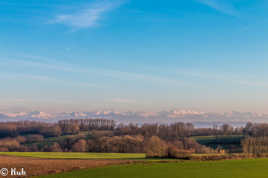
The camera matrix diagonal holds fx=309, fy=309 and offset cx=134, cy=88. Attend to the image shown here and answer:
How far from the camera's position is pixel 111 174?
42.3m

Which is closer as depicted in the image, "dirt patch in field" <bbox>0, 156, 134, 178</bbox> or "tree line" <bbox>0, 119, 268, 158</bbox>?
"dirt patch in field" <bbox>0, 156, 134, 178</bbox>

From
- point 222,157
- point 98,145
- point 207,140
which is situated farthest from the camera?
point 207,140

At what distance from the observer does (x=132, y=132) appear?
186625 mm

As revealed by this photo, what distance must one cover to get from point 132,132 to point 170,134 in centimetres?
2383

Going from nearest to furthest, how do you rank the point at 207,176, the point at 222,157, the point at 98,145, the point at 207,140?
1. the point at 207,176
2. the point at 222,157
3. the point at 98,145
4. the point at 207,140

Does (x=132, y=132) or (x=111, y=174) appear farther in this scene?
(x=132, y=132)

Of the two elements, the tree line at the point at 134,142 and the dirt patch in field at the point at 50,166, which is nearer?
the dirt patch in field at the point at 50,166

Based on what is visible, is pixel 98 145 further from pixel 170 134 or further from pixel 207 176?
pixel 207 176

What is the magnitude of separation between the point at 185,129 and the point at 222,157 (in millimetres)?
129976

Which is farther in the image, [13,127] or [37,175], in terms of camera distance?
[13,127]

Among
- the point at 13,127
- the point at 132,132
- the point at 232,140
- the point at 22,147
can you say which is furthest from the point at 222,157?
the point at 13,127

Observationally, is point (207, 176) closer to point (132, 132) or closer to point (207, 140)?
point (207, 140)

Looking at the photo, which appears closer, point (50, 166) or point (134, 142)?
point (50, 166)

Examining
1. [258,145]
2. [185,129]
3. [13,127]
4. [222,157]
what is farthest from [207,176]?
[13,127]
